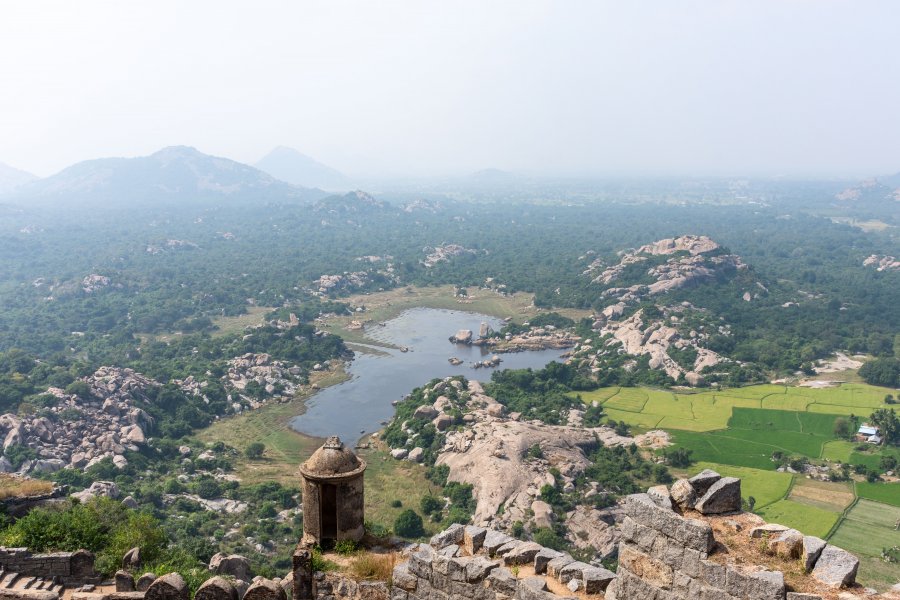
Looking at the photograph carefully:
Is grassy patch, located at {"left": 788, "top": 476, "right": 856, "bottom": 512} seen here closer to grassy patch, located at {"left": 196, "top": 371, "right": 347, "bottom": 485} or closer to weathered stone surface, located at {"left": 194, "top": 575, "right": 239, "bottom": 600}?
grassy patch, located at {"left": 196, "top": 371, "right": 347, "bottom": 485}

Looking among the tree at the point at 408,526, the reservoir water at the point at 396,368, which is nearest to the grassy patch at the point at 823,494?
the tree at the point at 408,526

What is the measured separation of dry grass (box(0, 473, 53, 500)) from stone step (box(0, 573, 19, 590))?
6473mm

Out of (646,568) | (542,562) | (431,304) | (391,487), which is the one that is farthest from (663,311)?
(646,568)

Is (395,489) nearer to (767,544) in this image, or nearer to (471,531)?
(471,531)

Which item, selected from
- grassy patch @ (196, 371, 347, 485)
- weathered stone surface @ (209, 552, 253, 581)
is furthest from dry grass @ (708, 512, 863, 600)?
grassy patch @ (196, 371, 347, 485)

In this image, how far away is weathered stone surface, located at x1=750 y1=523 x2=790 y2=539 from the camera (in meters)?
7.36

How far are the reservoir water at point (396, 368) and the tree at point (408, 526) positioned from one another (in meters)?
16.1

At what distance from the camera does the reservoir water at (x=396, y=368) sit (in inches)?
2131

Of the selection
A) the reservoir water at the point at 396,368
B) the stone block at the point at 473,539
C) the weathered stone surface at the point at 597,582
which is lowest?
the reservoir water at the point at 396,368

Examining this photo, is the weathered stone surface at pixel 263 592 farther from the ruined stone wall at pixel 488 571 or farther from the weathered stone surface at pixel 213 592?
the ruined stone wall at pixel 488 571

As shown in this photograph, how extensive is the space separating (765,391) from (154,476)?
5294 centimetres

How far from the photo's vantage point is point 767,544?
7.30 metres

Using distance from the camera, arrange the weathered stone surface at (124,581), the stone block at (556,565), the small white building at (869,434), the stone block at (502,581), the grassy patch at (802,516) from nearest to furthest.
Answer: the stone block at (502,581)
the stone block at (556,565)
the weathered stone surface at (124,581)
the grassy patch at (802,516)
the small white building at (869,434)

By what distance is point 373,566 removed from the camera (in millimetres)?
10531
